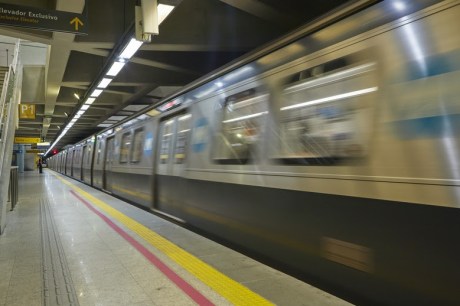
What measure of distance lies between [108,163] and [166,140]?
19.6 ft

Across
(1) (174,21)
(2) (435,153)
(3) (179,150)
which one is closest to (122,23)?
(1) (174,21)

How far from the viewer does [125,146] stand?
10.7m

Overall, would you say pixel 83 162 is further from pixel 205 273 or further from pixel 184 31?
pixel 205 273

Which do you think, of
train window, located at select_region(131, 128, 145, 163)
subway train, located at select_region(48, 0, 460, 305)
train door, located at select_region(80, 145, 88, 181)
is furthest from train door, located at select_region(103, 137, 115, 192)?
subway train, located at select_region(48, 0, 460, 305)

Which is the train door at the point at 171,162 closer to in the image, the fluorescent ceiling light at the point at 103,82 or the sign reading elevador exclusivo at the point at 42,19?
the sign reading elevador exclusivo at the point at 42,19

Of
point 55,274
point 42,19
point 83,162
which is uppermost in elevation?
point 42,19

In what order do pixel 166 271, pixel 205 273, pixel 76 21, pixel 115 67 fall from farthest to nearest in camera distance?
pixel 115 67, pixel 76 21, pixel 166 271, pixel 205 273

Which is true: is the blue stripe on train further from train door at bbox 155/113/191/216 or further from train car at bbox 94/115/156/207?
train car at bbox 94/115/156/207

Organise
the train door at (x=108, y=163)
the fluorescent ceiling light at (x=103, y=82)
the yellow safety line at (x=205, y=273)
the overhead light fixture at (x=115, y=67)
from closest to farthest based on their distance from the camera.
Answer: the yellow safety line at (x=205, y=273), the overhead light fixture at (x=115, y=67), the fluorescent ceiling light at (x=103, y=82), the train door at (x=108, y=163)

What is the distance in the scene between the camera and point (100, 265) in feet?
14.8

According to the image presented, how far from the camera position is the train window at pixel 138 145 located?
922 centimetres

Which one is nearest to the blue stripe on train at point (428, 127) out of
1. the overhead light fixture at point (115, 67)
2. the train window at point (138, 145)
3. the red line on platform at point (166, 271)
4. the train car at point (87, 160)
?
the red line on platform at point (166, 271)

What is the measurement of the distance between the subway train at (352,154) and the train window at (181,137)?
1.11 metres

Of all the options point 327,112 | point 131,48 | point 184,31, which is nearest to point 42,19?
point 131,48
